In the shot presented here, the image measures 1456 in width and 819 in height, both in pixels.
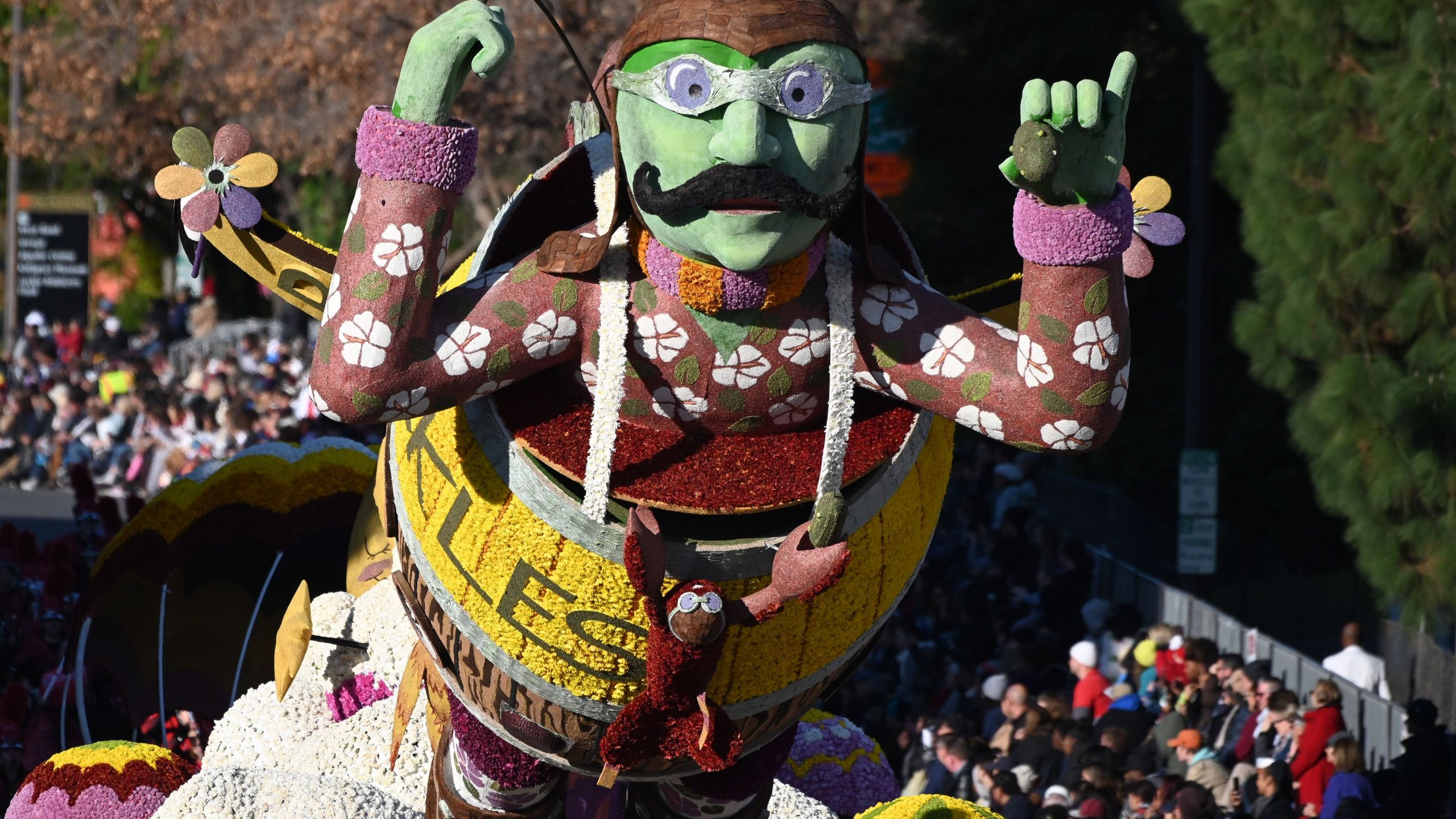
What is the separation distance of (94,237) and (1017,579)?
2270cm

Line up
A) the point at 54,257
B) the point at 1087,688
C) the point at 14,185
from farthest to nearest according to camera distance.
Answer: the point at 14,185 → the point at 54,257 → the point at 1087,688

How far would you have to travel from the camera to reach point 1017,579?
11242 millimetres

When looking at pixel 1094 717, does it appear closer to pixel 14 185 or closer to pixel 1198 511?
pixel 1198 511

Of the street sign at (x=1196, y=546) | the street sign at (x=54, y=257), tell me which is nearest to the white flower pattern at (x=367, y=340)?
the street sign at (x=1196, y=546)

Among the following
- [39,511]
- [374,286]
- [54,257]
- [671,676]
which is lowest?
[39,511]

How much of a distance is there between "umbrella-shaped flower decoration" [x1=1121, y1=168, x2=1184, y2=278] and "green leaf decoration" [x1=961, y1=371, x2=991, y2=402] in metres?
0.53

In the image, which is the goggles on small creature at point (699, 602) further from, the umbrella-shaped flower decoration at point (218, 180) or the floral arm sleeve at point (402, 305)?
the umbrella-shaped flower decoration at point (218, 180)

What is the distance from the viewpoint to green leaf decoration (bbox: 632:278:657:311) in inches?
140

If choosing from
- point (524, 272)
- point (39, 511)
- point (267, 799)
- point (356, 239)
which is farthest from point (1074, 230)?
point (39, 511)

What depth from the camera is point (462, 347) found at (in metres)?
3.43

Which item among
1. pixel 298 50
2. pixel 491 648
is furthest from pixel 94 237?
pixel 491 648

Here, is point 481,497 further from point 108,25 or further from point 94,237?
point 94,237

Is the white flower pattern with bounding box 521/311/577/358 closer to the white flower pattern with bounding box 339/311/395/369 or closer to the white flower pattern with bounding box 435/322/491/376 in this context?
the white flower pattern with bounding box 435/322/491/376

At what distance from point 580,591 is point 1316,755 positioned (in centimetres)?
424
